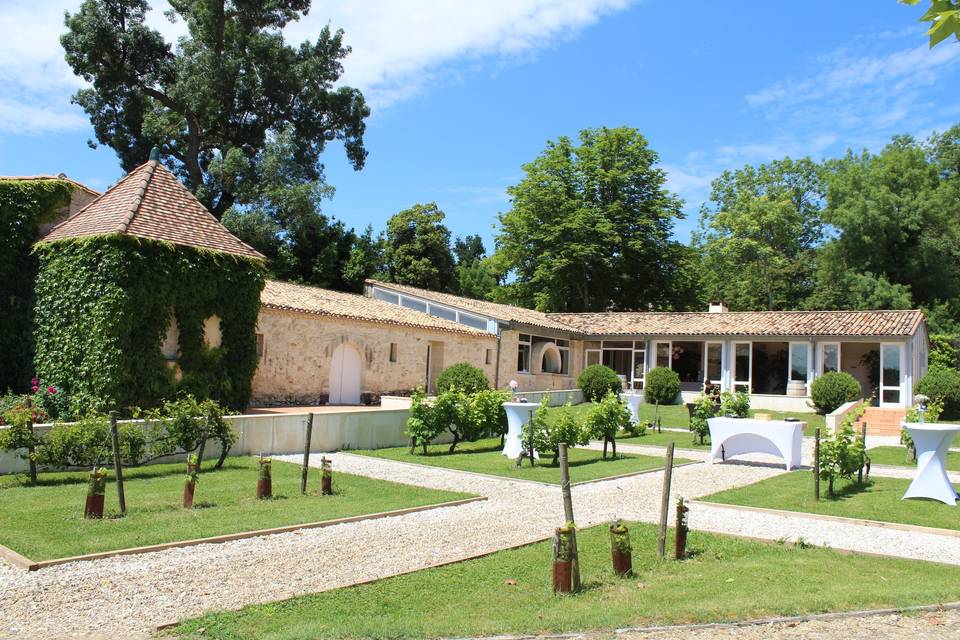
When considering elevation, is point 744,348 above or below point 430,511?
above

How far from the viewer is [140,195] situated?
18.0 m

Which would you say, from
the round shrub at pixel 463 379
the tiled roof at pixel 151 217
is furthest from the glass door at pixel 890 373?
the tiled roof at pixel 151 217

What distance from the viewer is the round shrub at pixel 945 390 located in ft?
82.4

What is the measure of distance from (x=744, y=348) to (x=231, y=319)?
22.0 meters

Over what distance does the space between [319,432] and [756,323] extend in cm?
2189

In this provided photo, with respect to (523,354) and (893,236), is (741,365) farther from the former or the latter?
(893,236)

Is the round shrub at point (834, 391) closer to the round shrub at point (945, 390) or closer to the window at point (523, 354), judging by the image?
the round shrub at point (945, 390)

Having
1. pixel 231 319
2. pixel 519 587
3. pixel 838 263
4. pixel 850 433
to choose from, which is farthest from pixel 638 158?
pixel 519 587

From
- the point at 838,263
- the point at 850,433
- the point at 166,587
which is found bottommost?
the point at 166,587

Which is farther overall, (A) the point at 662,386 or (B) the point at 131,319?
(A) the point at 662,386

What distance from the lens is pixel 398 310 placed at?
2889cm

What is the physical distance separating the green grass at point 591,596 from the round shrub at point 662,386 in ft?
74.4

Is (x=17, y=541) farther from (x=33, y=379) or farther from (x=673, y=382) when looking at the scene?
(x=673, y=382)

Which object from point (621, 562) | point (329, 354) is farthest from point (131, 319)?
point (621, 562)
